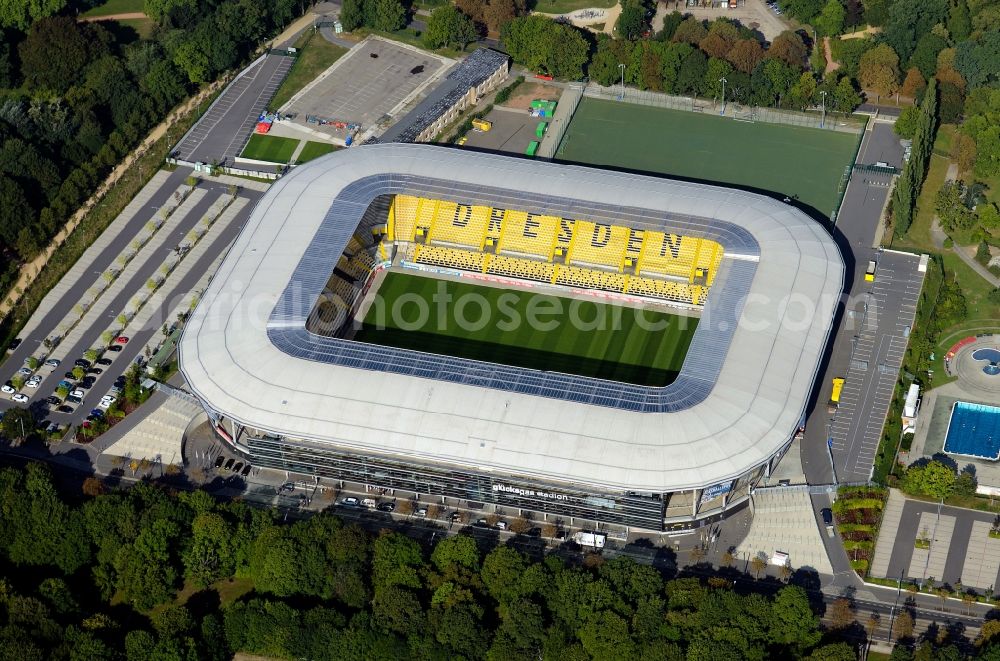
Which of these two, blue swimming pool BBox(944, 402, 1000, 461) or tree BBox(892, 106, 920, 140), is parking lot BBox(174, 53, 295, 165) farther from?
blue swimming pool BBox(944, 402, 1000, 461)

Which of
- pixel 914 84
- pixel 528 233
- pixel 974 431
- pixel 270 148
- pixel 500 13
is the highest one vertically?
pixel 500 13

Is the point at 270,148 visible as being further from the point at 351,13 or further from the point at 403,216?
the point at 351,13

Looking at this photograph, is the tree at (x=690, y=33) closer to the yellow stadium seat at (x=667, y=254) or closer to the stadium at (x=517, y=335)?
the stadium at (x=517, y=335)

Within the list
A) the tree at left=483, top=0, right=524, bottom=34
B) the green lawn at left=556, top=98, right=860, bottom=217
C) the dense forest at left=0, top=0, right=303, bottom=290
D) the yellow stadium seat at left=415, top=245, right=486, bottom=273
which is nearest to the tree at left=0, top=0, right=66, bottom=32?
the dense forest at left=0, top=0, right=303, bottom=290

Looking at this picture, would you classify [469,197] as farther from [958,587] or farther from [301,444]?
[958,587]

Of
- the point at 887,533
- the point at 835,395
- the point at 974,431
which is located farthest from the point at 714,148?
the point at 887,533

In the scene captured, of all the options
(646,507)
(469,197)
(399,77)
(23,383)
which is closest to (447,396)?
(646,507)
